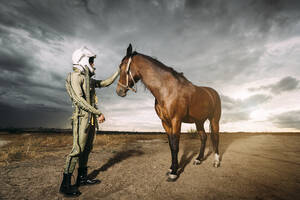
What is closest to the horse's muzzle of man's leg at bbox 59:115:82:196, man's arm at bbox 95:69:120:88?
man's arm at bbox 95:69:120:88

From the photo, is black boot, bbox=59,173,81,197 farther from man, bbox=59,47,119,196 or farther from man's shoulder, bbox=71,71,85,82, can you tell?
man's shoulder, bbox=71,71,85,82

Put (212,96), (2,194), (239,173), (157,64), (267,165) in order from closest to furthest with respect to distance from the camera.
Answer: (2,194)
(239,173)
(157,64)
(267,165)
(212,96)

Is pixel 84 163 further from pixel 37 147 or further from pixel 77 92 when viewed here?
pixel 37 147

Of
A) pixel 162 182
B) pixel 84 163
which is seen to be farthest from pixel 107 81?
pixel 162 182

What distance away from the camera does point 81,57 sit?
10.6 ft

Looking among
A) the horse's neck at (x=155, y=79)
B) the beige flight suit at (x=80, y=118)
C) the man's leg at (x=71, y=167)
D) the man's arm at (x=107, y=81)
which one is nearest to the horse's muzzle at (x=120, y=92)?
the man's arm at (x=107, y=81)

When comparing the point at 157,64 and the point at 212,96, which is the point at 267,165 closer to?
the point at 212,96

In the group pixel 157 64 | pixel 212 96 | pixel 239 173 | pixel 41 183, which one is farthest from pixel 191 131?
pixel 41 183

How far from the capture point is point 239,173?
148 inches

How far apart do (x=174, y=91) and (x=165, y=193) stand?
2.23 meters

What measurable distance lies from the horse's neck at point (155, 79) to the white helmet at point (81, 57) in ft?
4.32

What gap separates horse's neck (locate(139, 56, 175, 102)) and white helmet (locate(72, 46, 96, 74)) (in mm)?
1318

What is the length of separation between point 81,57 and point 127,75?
1.18 m

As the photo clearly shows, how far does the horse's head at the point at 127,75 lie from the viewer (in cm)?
396
